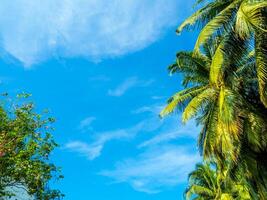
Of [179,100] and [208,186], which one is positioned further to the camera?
[208,186]

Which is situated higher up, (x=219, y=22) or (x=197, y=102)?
(x=197, y=102)

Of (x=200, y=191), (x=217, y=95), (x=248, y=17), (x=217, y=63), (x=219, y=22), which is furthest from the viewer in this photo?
(x=200, y=191)

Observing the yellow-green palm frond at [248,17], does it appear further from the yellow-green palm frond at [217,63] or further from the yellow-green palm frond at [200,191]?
the yellow-green palm frond at [200,191]

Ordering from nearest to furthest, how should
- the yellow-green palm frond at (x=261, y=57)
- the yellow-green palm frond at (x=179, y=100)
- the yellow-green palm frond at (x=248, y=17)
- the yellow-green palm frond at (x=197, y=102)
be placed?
1. the yellow-green palm frond at (x=248, y=17)
2. the yellow-green palm frond at (x=261, y=57)
3. the yellow-green palm frond at (x=197, y=102)
4. the yellow-green palm frond at (x=179, y=100)

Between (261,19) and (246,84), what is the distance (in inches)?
281

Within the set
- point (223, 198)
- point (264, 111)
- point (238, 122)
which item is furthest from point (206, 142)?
point (223, 198)

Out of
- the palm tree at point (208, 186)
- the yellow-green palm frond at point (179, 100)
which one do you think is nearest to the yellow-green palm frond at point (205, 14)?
the yellow-green palm frond at point (179, 100)

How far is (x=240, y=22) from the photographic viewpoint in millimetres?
17281

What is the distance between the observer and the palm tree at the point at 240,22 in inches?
683

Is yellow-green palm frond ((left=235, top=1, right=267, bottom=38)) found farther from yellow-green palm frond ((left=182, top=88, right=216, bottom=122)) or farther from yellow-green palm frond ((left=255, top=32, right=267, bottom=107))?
yellow-green palm frond ((left=182, top=88, right=216, bottom=122))

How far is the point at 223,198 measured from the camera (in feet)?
127

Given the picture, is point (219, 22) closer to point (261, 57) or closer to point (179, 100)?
point (261, 57)

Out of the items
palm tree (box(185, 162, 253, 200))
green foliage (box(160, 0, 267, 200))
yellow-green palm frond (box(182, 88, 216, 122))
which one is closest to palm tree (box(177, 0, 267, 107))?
green foliage (box(160, 0, 267, 200))

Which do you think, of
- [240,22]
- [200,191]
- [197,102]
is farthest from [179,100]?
[200,191]
